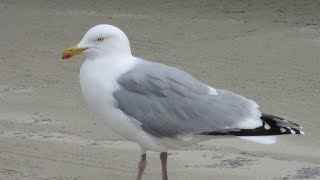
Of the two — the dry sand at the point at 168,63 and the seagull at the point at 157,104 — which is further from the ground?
the seagull at the point at 157,104

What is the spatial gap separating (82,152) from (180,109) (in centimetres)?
140

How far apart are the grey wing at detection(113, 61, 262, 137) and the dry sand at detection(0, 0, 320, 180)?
2.48 feet

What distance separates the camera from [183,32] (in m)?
9.91

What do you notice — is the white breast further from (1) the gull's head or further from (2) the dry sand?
(2) the dry sand

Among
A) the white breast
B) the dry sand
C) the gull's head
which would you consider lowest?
the dry sand

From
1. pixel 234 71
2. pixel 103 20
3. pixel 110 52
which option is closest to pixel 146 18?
pixel 103 20

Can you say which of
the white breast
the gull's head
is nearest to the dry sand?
the white breast

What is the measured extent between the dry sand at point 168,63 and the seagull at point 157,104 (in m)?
0.74

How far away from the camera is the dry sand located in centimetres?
574

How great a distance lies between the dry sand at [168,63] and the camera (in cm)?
574

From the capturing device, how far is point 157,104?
16.0ft

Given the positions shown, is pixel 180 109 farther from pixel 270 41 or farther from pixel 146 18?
pixel 146 18

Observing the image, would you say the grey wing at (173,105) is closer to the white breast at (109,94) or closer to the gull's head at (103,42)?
the white breast at (109,94)

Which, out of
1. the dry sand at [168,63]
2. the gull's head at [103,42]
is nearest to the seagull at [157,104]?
the gull's head at [103,42]
